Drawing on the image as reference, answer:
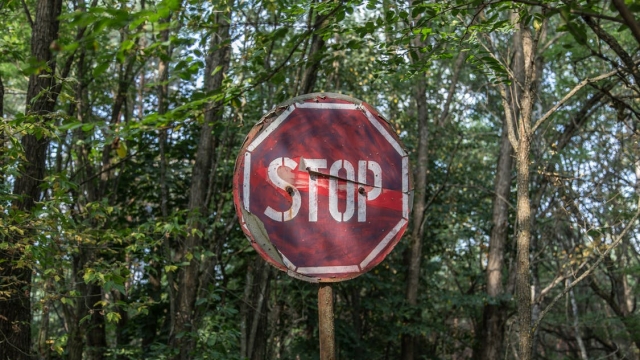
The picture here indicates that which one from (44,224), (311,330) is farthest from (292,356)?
(44,224)

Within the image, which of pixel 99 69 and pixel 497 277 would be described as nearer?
pixel 99 69

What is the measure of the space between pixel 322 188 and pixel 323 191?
1 cm

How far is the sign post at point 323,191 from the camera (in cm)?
248

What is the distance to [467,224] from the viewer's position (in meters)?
13.1

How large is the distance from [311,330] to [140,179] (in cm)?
398

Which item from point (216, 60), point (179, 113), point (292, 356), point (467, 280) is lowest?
point (292, 356)

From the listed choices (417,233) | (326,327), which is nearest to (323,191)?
(326,327)

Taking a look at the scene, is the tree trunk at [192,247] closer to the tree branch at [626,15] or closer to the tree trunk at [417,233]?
the tree branch at [626,15]

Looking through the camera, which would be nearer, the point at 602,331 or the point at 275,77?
the point at 275,77

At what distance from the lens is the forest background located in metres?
3.80

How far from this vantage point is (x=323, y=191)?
2.52 meters

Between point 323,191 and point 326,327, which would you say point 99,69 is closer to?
point 323,191

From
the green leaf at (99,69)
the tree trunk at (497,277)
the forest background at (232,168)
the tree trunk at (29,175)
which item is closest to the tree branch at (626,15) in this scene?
the forest background at (232,168)

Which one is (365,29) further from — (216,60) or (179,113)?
(216,60)
